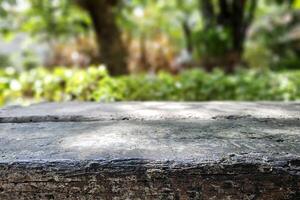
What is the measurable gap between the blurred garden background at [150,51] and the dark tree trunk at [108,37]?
2 centimetres

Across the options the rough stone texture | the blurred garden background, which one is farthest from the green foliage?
the rough stone texture

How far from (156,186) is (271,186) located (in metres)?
0.30

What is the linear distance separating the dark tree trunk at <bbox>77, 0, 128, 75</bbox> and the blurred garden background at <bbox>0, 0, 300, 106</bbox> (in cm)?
2

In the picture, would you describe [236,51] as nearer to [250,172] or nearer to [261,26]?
[261,26]

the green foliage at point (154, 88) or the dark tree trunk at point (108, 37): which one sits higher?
the dark tree trunk at point (108, 37)

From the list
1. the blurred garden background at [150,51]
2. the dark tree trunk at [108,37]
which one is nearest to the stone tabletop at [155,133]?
the blurred garden background at [150,51]

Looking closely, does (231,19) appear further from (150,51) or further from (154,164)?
(154,164)

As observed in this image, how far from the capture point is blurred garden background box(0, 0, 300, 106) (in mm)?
4426

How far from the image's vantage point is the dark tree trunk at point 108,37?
7191 mm

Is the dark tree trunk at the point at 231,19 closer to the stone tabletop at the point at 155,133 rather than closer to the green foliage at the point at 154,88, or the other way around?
the green foliage at the point at 154,88

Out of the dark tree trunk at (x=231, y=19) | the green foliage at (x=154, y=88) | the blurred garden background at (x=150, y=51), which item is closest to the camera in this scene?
the green foliage at (x=154, y=88)

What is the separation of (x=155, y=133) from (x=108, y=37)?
593cm

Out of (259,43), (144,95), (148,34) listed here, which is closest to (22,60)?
(148,34)

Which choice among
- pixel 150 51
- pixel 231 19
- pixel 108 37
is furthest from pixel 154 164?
pixel 150 51
